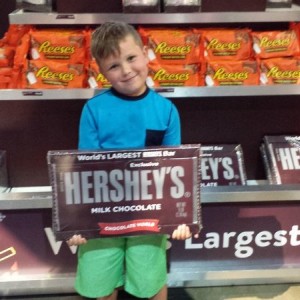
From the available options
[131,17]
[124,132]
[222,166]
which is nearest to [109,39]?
[124,132]

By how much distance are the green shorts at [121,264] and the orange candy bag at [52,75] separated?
2.06 feet

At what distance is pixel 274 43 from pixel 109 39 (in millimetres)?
825

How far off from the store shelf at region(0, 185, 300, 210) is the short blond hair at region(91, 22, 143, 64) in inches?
25.7

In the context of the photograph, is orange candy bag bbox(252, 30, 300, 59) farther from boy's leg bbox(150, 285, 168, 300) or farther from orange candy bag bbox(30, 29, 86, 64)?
boy's leg bbox(150, 285, 168, 300)

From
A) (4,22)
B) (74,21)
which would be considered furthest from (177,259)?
(4,22)

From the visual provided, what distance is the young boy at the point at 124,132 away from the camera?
127 cm

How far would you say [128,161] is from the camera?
1351mm

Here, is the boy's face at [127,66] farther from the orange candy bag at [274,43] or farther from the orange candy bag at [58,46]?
the orange candy bag at [274,43]

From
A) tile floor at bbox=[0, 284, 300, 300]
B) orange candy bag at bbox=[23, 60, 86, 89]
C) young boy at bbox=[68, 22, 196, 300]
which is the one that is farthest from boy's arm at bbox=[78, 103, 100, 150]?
tile floor at bbox=[0, 284, 300, 300]

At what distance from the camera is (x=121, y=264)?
152 centimetres

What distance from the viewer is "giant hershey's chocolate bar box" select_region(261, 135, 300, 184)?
6.23 ft

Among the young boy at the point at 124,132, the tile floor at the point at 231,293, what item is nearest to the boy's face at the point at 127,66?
the young boy at the point at 124,132

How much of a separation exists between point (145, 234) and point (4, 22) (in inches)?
48.2

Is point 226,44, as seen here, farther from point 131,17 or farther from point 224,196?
point 224,196
